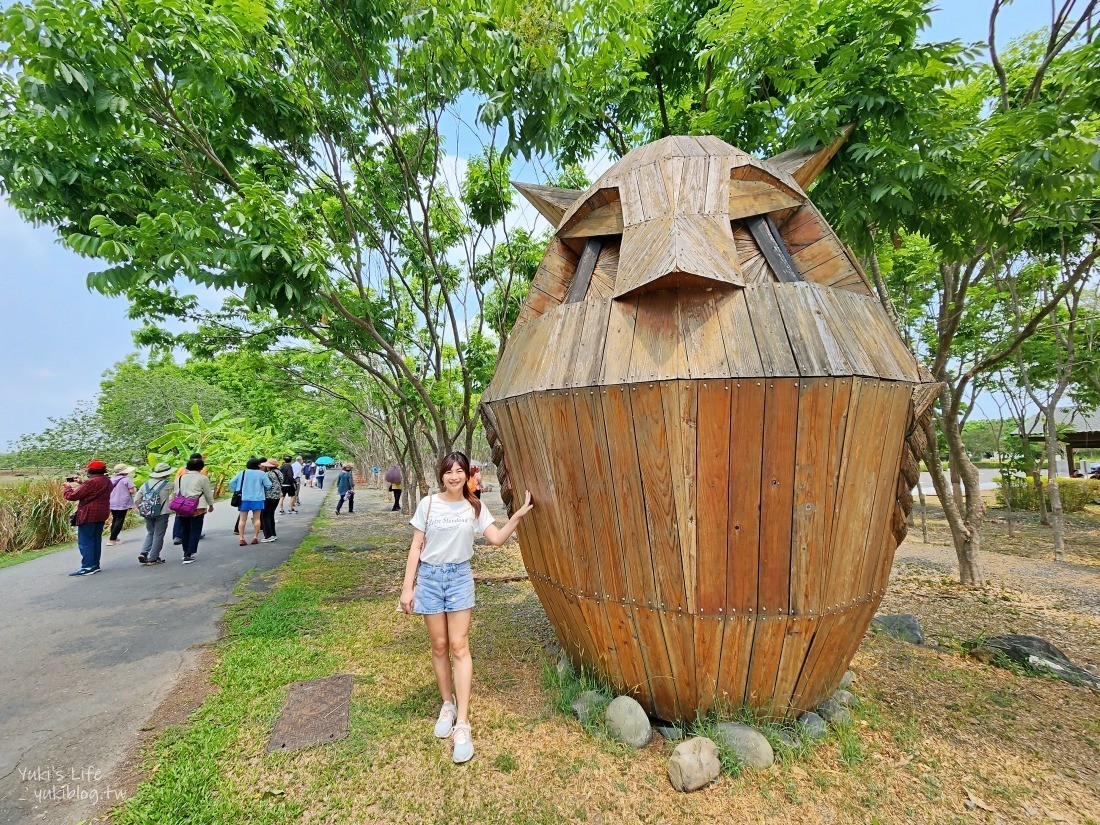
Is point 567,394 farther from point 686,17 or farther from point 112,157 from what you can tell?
point 112,157

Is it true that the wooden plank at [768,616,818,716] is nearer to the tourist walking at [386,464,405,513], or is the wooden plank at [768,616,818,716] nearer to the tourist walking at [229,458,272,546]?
the tourist walking at [229,458,272,546]

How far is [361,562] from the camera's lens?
28.7ft

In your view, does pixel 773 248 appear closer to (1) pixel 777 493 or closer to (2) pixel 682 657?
(1) pixel 777 493

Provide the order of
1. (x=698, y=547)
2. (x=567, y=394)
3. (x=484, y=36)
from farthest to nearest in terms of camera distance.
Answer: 1. (x=484, y=36)
2. (x=567, y=394)
3. (x=698, y=547)

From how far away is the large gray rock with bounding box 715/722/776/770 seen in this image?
9.06ft

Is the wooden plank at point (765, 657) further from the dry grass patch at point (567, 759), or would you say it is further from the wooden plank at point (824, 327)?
the wooden plank at point (824, 327)

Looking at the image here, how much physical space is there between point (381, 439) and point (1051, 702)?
82.5ft

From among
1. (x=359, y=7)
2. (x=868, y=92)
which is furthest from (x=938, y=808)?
(x=359, y=7)

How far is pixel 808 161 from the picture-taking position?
3.79m

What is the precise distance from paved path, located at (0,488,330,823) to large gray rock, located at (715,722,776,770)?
3.33 metres

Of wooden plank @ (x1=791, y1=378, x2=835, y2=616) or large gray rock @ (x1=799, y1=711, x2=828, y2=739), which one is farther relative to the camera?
large gray rock @ (x1=799, y1=711, x2=828, y2=739)

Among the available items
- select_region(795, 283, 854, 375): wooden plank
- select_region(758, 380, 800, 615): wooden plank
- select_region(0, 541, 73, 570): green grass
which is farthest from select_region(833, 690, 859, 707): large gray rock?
select_region(0, 541, 73, 570): green grass

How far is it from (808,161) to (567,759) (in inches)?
174

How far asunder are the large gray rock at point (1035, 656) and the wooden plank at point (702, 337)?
4.17m
